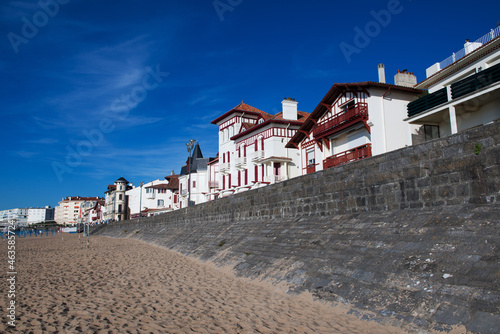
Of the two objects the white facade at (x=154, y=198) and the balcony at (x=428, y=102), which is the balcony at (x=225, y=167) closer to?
the balcony at (x=428, y=102)

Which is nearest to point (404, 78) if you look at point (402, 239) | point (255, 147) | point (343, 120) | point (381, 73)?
point (381, 73)

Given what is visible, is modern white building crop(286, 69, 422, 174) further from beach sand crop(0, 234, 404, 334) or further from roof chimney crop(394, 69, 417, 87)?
beach sand crop(0, 234, 404, 334)

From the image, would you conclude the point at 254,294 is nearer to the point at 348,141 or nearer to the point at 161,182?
the point at 348,141

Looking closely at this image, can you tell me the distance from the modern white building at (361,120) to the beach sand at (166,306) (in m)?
11.6

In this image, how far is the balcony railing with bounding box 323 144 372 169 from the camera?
18683 mm

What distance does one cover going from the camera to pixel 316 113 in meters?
22.9

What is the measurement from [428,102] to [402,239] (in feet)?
32.1

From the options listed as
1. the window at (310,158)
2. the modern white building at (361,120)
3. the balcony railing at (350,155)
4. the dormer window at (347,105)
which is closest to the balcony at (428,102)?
the modern white building at (361,120)

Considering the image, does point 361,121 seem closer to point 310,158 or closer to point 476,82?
point 310,158

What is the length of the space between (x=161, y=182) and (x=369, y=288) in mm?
70470

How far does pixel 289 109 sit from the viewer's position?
31719 millimetres

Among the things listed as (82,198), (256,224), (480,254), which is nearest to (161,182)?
(256,224)

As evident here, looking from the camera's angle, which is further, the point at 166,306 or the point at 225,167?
the point at 225,167

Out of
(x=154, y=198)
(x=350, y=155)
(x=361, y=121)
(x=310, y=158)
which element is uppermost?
(x=361, y=121)
